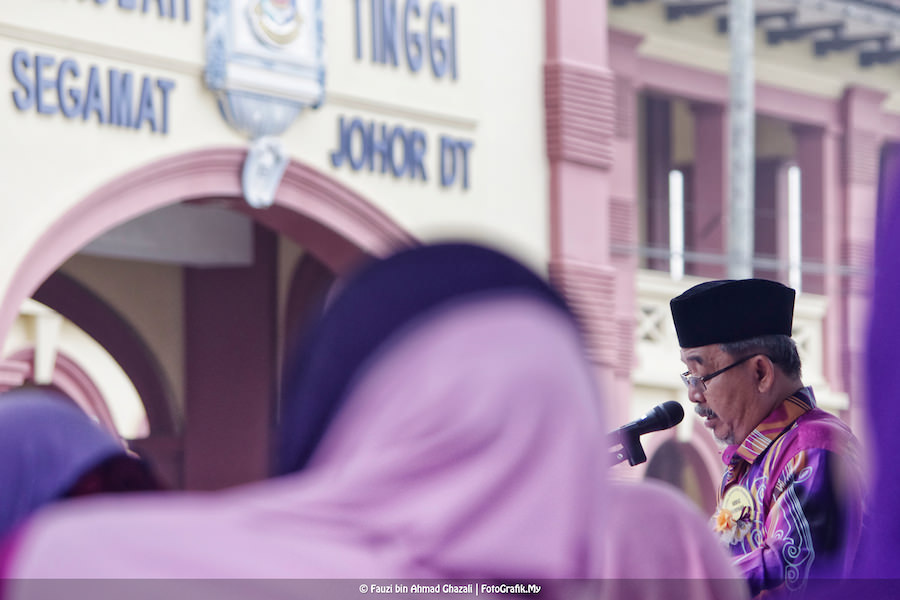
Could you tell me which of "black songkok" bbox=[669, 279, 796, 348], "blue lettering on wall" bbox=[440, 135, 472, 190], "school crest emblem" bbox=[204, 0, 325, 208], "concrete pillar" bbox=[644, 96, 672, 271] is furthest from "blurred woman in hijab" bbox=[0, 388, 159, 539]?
"concrete pillar" bbox=[644, 96, 672, 271]

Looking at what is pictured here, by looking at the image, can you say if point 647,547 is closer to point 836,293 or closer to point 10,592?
point 10,592

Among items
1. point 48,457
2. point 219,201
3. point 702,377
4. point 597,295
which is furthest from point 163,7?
point 48,457

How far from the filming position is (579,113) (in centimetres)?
1009

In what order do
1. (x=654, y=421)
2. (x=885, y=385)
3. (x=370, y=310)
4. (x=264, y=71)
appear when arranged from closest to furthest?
(x=370, y=310), (x=885, y=385), (x=654, y=421), (x=264, y=71)

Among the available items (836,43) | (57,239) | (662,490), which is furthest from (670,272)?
(662,490)

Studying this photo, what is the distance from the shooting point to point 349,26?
912cm

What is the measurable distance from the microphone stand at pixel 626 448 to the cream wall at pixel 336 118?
12.3ft

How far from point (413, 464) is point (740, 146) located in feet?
31.1

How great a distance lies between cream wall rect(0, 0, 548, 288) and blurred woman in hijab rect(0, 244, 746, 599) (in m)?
5.42

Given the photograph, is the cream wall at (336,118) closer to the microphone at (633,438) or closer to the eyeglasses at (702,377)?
the eyeglasses at (702,377)

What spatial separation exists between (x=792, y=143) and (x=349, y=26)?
19.8ft

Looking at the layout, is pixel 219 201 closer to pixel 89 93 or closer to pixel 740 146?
pixel 89 93

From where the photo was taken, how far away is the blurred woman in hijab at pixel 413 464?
1.09 metres

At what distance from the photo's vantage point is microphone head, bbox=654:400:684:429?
310cm
